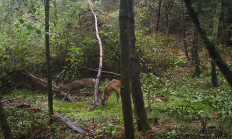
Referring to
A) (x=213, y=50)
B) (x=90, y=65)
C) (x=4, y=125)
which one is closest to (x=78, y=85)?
(x=90, y=65)

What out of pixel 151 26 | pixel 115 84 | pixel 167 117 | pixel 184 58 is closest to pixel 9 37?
pixel 115 84

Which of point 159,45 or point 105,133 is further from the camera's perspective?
point 159,45

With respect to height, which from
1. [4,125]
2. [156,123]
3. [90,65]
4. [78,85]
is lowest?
[156,123]

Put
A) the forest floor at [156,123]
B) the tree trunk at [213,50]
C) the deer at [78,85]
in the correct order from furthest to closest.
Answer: the deer at [78,85] → the forest floor at [156,123] → the tree trunk at [213,50]

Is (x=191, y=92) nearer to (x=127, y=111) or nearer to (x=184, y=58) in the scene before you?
(x=127, y=111)

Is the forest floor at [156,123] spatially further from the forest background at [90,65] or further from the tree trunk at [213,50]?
the tree trunk at [213,50]

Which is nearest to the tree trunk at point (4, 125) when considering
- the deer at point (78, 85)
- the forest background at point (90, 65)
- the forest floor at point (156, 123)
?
the forest floor at point (156, 123)

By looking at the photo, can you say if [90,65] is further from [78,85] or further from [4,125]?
[4,125]

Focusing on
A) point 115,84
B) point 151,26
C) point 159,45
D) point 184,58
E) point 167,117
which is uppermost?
point 151,26

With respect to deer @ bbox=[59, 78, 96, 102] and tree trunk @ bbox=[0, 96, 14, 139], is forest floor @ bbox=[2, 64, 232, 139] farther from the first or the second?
deer @ bbox=[59, 78, 96, 102]

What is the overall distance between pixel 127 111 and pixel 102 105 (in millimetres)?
5296

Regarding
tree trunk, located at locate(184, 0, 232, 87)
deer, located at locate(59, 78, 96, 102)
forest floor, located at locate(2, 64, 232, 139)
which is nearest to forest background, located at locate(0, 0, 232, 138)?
forest floor, located at locate(2, 64, 232, 139)

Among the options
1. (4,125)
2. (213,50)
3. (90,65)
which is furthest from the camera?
(90,65)

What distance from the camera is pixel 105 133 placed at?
189 inches
